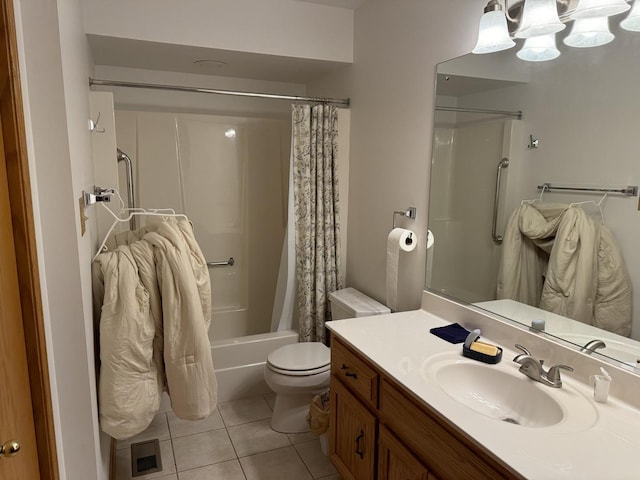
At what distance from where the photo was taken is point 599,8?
1285 millimetres

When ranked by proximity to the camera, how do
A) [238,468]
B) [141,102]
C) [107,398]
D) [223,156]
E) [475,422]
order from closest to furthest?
[475,422]
[107,398]
[238,468]
[141,102]
[223,156]

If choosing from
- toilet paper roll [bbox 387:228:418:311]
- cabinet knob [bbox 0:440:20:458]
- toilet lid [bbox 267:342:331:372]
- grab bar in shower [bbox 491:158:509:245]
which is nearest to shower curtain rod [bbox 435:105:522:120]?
grab bar in shower [bbox 491:158:509:245]

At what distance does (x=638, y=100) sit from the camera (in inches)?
48.8

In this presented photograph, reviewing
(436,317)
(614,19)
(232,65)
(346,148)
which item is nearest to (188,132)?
(232,65)

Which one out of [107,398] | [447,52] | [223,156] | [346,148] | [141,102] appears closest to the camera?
[107,398]

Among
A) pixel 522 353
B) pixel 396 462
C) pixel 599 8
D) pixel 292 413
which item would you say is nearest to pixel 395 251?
pixel 522 353

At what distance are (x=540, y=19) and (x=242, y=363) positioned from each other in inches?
95.0

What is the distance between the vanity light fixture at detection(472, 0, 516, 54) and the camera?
5.15 feet

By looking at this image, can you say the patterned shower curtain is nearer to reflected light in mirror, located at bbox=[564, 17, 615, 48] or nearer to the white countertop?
the white countertop

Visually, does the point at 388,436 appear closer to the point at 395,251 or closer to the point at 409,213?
the point at 395,251

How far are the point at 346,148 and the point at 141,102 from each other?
1559 mm

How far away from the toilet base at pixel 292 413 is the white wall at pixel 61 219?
1079 mm

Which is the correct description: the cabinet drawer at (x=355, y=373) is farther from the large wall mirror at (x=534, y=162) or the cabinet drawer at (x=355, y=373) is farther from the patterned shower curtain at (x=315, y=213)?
the patterned shower curtain at (x=315, y=213)

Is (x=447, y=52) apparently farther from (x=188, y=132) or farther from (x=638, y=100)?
(x=188, y=132)
